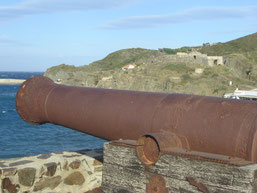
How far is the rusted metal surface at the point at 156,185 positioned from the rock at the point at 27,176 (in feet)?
5.57

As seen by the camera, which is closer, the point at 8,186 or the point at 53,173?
the point at 8,186

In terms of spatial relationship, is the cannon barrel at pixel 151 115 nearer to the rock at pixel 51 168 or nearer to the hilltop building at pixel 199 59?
the rock at pixel 51 168

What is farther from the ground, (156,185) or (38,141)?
(156,185)

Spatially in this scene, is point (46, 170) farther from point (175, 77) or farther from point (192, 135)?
point (175, 77)

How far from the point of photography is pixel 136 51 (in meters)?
125

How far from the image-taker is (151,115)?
10.7 ft

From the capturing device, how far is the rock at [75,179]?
4.64m

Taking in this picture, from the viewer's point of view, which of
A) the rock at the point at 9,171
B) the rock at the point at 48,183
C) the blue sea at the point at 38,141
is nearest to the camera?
the rock at the point at 9,171

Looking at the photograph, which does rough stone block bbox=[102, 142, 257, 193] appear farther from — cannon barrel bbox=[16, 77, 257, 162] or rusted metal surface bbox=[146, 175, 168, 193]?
cannon barrel bbox=[16, 77, 257, 162]

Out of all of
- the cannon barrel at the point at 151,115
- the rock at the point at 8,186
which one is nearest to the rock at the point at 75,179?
the rock at the point at 8,186

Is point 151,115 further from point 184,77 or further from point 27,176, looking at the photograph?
point 184,77

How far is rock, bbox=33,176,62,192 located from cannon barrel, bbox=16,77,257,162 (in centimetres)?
66

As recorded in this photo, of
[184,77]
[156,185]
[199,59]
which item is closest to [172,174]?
[156,185]

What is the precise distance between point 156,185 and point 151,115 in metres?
0.57
